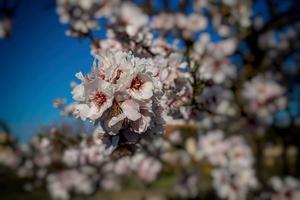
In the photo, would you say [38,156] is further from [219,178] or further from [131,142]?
[131,142]

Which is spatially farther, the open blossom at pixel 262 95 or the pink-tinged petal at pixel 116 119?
the open blossom at pixel 262 95

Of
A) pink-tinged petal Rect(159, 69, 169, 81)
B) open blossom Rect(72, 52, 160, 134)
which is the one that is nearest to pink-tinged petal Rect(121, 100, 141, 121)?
open blossom Rect(72, 52, 160, 134)

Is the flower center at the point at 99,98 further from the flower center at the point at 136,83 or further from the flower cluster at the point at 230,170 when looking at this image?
the flower cluster at the point at 230,170

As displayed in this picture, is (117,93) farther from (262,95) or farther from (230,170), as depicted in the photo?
(262,95)

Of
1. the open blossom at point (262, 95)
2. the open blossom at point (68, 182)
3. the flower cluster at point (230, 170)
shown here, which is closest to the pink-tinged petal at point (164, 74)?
the flower cluster at point (230, 170)

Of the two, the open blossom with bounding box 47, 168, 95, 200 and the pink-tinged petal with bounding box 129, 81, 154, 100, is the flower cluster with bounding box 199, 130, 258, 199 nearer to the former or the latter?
the open blossom with bounding box 47, 168, 95, 200

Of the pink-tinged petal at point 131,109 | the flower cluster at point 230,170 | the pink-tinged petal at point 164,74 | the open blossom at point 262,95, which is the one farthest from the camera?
the open blossom at point 262,95
